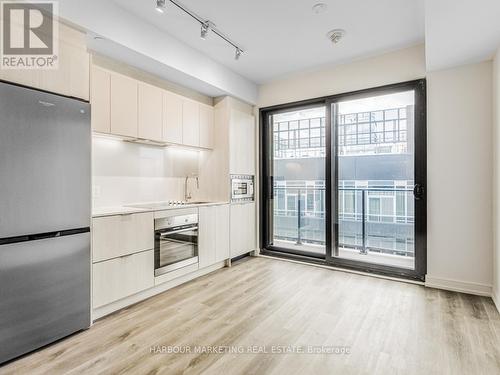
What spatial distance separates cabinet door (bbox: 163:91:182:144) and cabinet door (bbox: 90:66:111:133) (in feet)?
2.34

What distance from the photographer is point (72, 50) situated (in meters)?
2.17

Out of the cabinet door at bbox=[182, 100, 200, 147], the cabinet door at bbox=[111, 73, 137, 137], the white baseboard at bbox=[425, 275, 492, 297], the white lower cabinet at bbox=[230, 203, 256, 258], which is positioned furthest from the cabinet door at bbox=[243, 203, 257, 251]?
the white baseboard at bbox=[425, 275, 492, 297]

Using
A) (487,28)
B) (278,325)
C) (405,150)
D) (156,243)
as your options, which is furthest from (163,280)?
(487,28)

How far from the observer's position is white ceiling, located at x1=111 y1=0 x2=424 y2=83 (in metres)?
2.49

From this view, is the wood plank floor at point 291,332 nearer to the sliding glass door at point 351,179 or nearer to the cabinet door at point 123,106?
the sliding glass door at point 351,179

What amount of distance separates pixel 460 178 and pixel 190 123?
10.8ft

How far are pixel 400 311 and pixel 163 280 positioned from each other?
242 centimetres

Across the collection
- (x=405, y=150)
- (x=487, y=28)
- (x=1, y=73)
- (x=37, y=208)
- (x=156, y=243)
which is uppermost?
(x=487, y=28)

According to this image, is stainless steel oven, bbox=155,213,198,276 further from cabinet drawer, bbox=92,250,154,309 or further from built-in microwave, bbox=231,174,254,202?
built-in microwave, bbox=231,174,254,202

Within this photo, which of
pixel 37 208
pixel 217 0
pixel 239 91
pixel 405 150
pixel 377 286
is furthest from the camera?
pixel 239 91

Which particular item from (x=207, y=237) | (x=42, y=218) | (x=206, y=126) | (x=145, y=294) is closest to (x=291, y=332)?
(x=145, y=294)

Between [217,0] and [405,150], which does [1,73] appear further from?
[405,150]

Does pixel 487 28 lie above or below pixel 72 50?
above

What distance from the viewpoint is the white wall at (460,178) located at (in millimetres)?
2863
